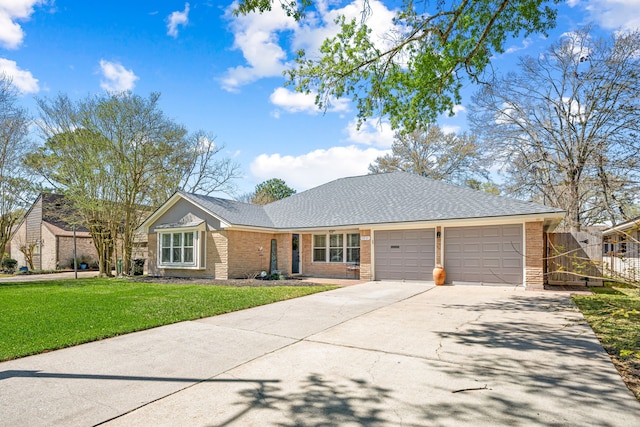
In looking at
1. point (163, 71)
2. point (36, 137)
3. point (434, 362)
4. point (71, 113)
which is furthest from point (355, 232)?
point (36, 137)

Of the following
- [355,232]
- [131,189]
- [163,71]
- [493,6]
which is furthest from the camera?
[131,189]

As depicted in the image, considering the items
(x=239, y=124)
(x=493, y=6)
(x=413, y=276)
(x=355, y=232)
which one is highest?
(x=493, y=6)

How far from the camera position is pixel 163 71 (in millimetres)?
11922

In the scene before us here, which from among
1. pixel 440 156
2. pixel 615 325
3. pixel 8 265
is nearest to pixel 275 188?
pixel 440 156

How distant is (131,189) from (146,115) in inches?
157

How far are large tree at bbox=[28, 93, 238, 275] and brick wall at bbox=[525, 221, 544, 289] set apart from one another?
696 inches

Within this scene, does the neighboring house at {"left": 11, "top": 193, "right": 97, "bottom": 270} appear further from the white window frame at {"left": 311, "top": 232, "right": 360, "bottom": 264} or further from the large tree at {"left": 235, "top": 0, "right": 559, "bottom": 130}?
the large tree at {"left": 235, "top": 0, "right": 559, "bottom": 130}

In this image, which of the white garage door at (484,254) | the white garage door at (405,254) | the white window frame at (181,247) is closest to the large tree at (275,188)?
the white window frame at (181,247)

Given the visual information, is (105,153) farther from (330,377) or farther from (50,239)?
(330,377)

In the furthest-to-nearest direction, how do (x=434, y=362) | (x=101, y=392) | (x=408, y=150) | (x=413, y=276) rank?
(x=408, y=150) → (x=413, y=276) → (x=434, y=362) → (x=101, y=392)

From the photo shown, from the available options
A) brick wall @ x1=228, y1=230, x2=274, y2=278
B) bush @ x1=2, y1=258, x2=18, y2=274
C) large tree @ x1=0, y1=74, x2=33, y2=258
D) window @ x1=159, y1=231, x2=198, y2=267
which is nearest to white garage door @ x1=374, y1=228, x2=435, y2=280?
brick wall @ x1=228, y1=230, x2=274, y2=278

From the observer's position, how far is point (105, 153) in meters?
17.9

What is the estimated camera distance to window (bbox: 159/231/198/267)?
681 inches

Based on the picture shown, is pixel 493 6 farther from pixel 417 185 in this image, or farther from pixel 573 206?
pixel 573 206
